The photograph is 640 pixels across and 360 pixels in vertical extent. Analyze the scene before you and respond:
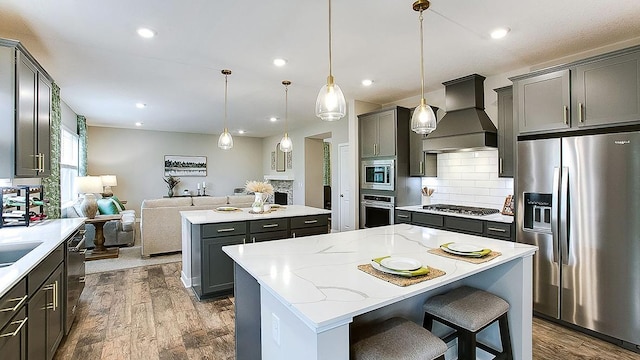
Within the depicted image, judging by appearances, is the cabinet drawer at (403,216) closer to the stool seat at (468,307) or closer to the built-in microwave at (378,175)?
the built-in microwave at (378,175)

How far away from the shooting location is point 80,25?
2.64m

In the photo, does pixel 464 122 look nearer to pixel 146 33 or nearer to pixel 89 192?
pixel 146 33

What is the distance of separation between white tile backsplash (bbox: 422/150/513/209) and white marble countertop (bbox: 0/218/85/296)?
14.4 feet

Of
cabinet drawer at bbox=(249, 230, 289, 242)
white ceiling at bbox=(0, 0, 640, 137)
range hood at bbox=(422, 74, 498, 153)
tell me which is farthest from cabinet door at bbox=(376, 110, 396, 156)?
cabinet drawer at bbox=(249, 230, 289, 242)

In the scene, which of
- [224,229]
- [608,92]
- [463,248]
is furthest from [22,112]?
[608,92]

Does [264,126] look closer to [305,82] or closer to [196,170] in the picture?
[196,170]

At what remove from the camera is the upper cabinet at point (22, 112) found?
2242 millimetres

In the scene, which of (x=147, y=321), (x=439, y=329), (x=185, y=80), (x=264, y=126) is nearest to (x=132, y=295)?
(x=147, y=321)

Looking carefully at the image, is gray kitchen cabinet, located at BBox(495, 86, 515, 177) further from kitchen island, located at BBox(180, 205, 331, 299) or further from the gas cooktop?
kitchen island, located at BBox(180, 205, 331, 299)

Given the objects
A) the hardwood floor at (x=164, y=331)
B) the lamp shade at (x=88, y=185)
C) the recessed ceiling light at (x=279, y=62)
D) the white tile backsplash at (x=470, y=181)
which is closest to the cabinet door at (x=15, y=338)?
the hardwood floor at (x=164, y=331)

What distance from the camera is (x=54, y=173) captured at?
4020 mm

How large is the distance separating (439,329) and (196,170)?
8.66 meters

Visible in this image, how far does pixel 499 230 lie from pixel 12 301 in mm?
3786

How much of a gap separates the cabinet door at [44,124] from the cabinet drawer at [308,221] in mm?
2498
